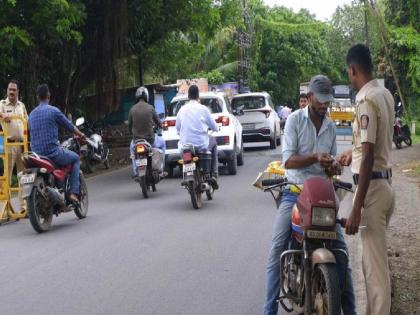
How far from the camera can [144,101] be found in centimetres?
1366

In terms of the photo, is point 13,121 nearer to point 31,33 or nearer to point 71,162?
point 71,162

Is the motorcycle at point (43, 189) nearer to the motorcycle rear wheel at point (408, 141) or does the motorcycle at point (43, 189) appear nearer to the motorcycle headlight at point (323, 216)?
the motorcycle headlight at point (323, 216)

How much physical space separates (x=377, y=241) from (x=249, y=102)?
19614 millimetres

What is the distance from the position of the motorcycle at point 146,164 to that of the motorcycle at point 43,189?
2.44 metres

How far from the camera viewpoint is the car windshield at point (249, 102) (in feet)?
79.4

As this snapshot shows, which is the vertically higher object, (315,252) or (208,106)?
(208,106)

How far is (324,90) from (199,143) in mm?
6603

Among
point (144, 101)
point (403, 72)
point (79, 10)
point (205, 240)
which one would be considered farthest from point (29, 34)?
point (403, 72)

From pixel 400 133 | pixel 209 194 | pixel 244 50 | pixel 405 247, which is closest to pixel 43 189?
pixel 209 194

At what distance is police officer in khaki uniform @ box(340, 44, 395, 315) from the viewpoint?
4680 mm

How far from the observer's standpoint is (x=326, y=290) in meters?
4.50

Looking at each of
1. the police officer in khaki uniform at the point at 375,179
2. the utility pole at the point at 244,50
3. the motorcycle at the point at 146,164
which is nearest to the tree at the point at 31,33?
the motorcycle at the point at 146,164

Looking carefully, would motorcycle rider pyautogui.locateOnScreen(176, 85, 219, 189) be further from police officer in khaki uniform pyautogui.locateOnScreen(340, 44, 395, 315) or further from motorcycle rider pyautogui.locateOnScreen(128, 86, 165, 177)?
police officer in khaki uniform pyautogui.locateOnScreen(340, 44, 395, 315)

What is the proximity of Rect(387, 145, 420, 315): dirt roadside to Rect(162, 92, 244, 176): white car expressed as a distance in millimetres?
3898
